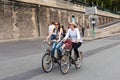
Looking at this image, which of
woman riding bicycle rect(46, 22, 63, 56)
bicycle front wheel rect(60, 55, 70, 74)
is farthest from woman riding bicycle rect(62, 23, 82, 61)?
bicycle front wheel rect(60, 55, 70, 74)

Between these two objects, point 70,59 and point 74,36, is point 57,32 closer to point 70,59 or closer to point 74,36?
point 74,36

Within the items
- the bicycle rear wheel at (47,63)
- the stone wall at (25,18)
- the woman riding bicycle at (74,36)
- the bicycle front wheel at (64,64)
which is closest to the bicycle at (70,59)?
the bicycle front wheel at (64,64)

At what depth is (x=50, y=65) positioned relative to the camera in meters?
10.2

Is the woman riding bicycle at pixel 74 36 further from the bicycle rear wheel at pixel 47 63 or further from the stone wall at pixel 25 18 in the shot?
the stone wall at pixel 25 18

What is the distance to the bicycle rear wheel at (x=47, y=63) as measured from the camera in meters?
9.91

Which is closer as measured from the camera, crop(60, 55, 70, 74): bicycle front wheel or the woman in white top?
crop(60, 55, 70, 74): bicycle front wheel

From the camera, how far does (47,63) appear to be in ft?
32.9

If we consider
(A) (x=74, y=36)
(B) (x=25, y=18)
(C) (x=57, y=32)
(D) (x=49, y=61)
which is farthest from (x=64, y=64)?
(B) (x=25, y=18)

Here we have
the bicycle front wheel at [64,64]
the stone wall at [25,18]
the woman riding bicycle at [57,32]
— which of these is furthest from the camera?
the stone wall at [25,18]

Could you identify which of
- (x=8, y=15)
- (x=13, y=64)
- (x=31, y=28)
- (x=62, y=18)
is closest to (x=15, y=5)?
(x=8, y=15)

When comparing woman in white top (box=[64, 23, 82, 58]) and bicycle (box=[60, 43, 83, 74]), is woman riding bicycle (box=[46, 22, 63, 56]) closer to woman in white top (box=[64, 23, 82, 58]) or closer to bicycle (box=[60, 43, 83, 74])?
woman in white top (box=[64, 23, 82, 58])

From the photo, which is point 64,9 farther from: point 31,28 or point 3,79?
point 3,79

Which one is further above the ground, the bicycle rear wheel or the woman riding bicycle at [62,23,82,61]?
the woman riding bicycle at [62,23,82,61]

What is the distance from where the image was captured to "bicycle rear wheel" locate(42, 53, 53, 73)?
9.91m
